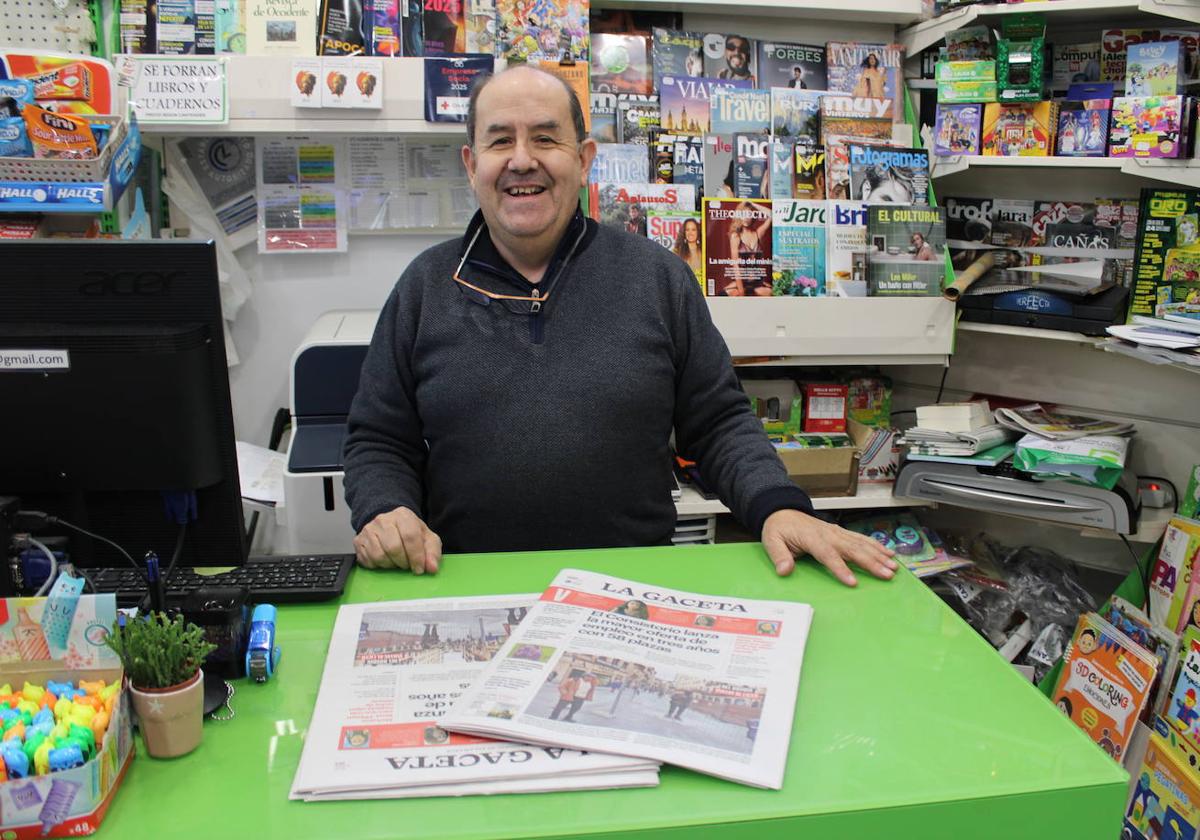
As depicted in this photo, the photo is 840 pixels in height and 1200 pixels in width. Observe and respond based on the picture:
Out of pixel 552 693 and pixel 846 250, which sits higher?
pixel 846 250

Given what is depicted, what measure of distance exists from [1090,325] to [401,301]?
168 cm

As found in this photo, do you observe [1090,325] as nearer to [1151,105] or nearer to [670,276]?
[1151,105]

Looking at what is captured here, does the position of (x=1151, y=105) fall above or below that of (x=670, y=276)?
above

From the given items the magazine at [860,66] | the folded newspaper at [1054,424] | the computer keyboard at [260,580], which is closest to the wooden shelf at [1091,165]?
the magazine at [860,66]

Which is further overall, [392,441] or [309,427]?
[309,427]

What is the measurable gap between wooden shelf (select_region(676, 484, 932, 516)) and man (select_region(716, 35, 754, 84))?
1.14 m

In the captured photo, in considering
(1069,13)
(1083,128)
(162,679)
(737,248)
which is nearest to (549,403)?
(162,679)

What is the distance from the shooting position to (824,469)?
2488 millimetres

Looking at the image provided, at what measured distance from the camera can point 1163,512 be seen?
2.43 metres

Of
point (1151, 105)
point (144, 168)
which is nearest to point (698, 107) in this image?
point (1151, 105)

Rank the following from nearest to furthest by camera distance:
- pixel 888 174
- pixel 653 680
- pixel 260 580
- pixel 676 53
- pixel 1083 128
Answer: pixel 653 680
pixel 260 580
pixel 1083 128
pixel 888 174
pixel 676 53

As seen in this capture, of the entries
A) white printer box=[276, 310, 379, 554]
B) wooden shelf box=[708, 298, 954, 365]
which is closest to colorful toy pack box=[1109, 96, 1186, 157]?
wooden shelf box=[708, 298, 954, 365]

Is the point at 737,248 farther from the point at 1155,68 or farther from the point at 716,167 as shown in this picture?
the point at 1155,68

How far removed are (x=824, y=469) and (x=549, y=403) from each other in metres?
1.10
